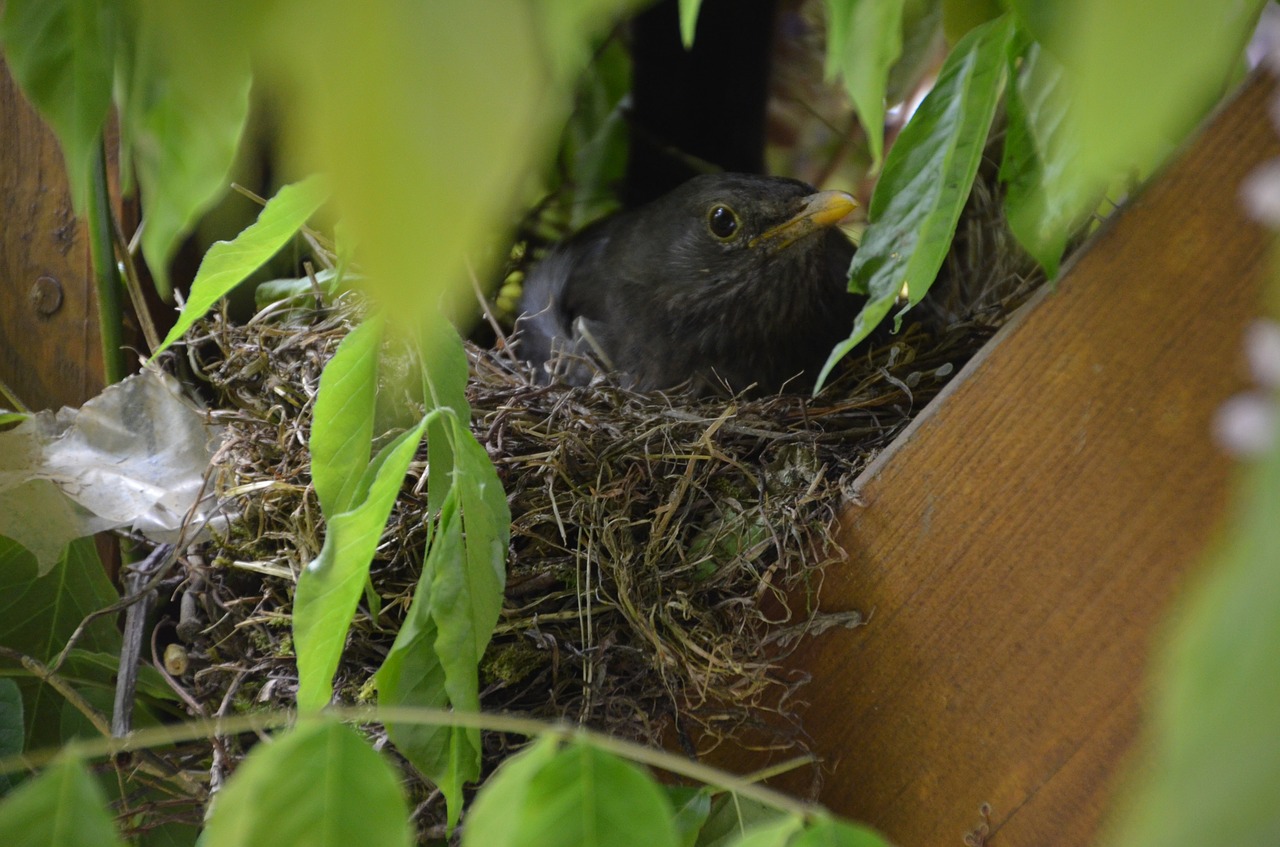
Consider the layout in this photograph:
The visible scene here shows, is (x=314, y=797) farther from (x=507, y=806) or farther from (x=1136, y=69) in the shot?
(x=1136, y=69)

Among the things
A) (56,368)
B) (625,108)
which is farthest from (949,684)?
(625,108)

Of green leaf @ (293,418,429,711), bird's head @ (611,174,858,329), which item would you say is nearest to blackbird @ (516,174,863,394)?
bird's head @ (611,174,858,329)

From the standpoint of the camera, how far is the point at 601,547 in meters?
1.15

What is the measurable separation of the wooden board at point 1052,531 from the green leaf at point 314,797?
1.92 ft

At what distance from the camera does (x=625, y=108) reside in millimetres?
2078

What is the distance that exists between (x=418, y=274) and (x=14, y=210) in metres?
1.42

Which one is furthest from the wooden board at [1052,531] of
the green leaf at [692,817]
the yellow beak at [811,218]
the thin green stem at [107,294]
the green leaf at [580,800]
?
the thin green stem at [107,294]

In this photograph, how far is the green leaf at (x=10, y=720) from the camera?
1083 millimetres

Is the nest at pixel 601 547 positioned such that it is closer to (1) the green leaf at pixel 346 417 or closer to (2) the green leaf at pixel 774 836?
(1) the green leaf at pixel 346 417

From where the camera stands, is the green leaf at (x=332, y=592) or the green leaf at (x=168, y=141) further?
the green leaf at (x=332, y=592)

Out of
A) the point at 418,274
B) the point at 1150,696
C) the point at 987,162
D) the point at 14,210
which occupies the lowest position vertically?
the point at 14,210

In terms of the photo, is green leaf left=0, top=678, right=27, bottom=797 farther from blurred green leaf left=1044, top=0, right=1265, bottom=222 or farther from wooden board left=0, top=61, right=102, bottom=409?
blurred green leaf left=1044, top=0, right=1265, bottom=222

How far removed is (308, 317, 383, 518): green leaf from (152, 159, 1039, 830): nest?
306mm

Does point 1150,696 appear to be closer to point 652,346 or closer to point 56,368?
point 652,346
